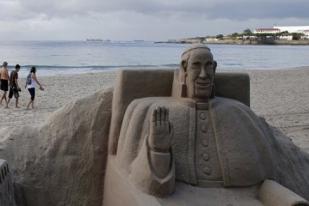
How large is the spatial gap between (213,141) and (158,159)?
0.70 m

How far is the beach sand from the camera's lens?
37.8ft

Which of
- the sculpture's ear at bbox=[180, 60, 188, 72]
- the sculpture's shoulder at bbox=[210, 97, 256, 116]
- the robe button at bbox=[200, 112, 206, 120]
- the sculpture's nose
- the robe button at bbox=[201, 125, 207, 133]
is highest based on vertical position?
the sculpture's ear at bbox=[180, 60, 188, 72]

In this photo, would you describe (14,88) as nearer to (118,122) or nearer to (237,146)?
(118,122)

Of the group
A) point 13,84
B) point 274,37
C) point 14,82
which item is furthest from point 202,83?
point 274,37

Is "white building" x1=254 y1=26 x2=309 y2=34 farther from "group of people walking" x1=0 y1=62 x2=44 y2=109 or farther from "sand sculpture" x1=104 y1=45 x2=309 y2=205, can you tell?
"sand sculpture" x1=104 y1=45 x2=309 y2=205

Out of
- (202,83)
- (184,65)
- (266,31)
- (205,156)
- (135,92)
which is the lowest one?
(205,156)

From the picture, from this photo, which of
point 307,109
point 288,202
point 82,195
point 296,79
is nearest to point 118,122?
point 82,195

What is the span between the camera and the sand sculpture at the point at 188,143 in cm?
429

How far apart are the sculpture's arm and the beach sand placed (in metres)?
2.25

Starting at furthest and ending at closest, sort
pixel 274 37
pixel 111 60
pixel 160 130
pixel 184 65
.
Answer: pixel 274 37, pixel 111 60, pixel 184 65, pixel 160 130

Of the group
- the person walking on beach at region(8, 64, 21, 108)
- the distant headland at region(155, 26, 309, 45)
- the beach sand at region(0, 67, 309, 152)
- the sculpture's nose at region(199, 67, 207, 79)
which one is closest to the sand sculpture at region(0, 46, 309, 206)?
the sculpture's nose at region(199, 67, 207, 79)

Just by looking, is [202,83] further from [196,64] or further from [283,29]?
[283,29]

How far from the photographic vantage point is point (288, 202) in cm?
420

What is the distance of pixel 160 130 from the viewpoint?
4215mm
